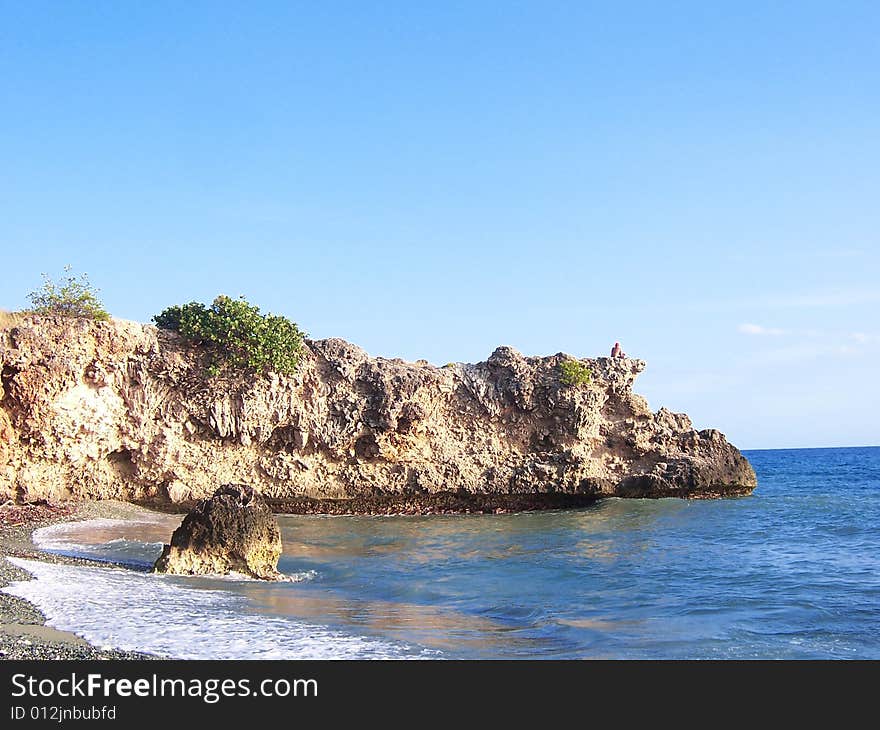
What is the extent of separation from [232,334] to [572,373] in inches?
574

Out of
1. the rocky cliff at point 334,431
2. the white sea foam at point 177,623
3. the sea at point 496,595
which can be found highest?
the rocky cliff at point 334,431

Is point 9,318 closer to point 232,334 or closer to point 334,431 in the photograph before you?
point 232,334

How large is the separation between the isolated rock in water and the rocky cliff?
12.2m

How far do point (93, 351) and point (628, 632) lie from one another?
2167cm

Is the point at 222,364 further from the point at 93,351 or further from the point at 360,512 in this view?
the point at 360,512

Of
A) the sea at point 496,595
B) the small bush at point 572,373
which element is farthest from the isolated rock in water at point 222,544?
the small bush at point 572,373

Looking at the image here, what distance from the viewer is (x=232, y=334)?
29.0 m

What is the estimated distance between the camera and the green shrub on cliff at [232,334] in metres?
28.9

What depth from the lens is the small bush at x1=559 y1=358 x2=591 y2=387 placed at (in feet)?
110

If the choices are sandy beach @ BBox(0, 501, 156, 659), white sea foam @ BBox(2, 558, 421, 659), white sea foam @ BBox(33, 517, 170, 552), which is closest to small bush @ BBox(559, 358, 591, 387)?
white sea foam @ BBox(33, 517, 170, 552)

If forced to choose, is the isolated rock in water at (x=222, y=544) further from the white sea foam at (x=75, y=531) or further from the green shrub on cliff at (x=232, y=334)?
the green shrub on cliff at (x=232, y=334)

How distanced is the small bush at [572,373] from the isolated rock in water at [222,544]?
65.3 feet

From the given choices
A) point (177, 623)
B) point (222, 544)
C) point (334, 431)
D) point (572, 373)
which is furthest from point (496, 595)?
point (572, 373)
